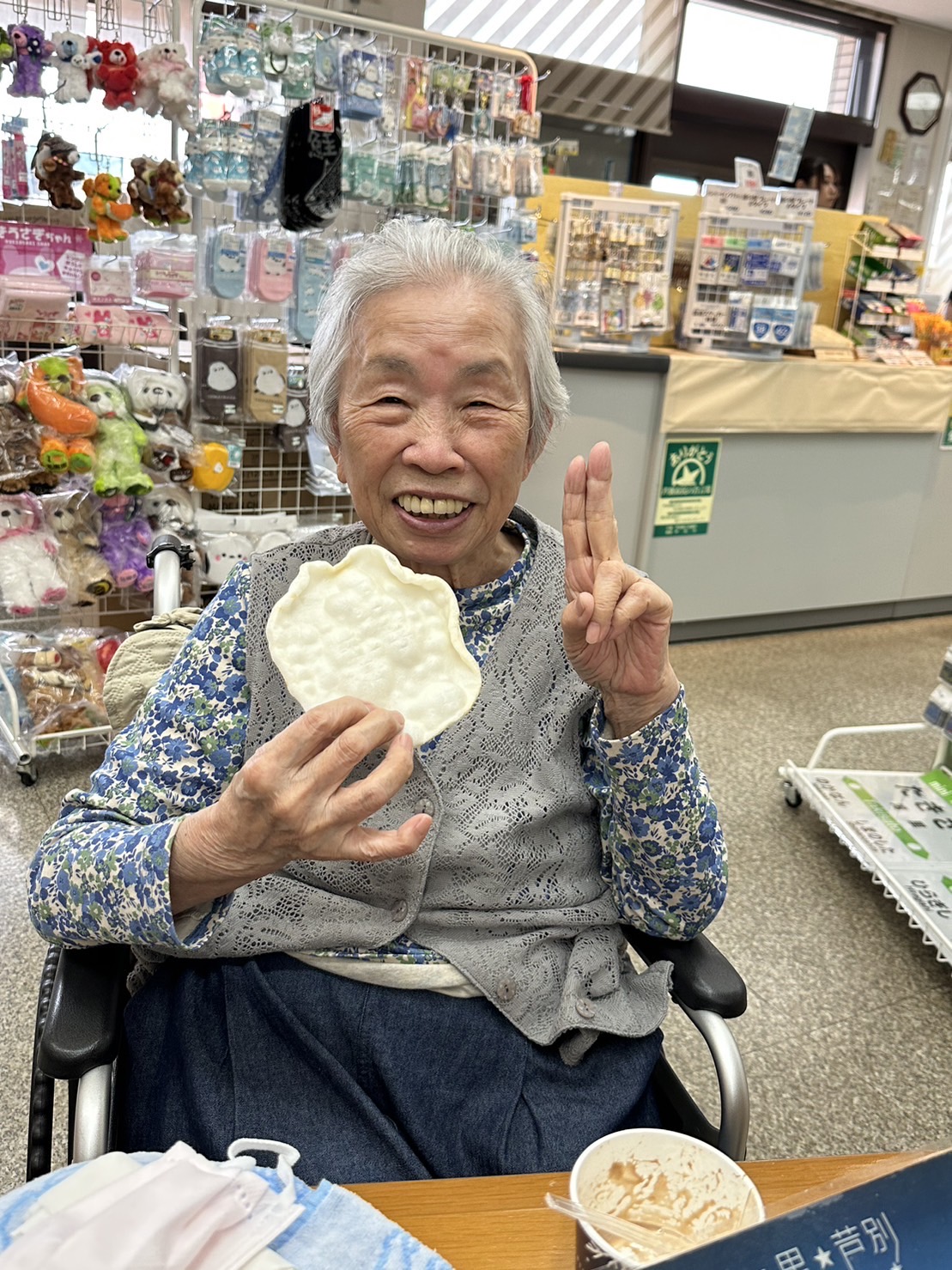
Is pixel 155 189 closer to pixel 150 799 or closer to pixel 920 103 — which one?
pixel 150 799

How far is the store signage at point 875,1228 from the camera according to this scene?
1.62ft

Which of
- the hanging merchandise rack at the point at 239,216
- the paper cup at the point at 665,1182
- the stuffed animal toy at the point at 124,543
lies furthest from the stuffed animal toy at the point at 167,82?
the paper cup at the point at 665,1182

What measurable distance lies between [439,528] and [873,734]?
10.4 ft

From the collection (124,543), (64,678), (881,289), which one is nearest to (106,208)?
(124,543)

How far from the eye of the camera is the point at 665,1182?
80 cm

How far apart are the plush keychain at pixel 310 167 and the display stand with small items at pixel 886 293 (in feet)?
9.37

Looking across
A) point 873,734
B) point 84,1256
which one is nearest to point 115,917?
point 84,1256

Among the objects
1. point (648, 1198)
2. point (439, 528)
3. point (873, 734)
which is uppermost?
point (439, 528)

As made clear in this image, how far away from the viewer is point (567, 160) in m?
6.74

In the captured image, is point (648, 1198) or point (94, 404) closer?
point (648, 1198)

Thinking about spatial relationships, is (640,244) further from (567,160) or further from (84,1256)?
(84,1256)

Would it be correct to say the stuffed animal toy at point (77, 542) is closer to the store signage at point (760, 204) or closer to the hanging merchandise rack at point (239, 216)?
the hanging merchandise rack at point (239, 216)

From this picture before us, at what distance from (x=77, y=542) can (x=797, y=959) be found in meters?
2.27

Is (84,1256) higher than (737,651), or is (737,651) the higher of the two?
(84,1256)
